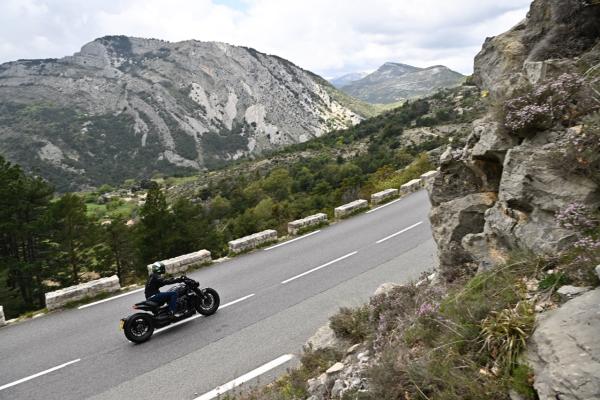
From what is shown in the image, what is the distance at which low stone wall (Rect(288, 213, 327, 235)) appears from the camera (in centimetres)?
1570

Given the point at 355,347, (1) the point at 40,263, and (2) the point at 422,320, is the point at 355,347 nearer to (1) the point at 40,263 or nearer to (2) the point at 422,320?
(2) the point at 422,320

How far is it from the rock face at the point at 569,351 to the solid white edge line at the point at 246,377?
4.25 m

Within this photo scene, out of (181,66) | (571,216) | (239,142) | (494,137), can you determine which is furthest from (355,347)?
(181,66)

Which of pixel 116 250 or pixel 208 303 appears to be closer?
pixel 208 303

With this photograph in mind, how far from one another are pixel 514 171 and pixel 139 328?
23.4 ft

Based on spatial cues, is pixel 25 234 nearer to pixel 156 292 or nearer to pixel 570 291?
pixel 156 292

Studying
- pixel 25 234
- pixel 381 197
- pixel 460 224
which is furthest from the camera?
pixel 25 234

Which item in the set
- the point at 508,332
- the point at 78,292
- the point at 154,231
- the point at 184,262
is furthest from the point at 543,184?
the point at 154,231

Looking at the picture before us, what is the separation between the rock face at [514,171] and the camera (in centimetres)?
454

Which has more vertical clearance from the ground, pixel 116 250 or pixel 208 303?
pixel 208 303

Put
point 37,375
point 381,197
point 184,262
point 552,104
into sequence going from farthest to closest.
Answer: point 381,197 < point 184,262 < point 37,375 < point 552,104

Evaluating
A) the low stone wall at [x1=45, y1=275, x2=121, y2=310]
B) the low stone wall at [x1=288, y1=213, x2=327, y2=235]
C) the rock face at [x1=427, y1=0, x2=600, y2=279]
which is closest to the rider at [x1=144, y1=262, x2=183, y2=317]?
the low stone wall at [x1=45, y1=275, x2=121, y2=310]

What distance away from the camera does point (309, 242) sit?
14.4 metres

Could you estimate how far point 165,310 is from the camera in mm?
8562
